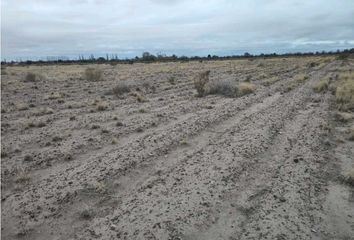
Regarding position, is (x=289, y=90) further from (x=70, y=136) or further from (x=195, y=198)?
(x=195, y=198)

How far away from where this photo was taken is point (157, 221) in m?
6.85

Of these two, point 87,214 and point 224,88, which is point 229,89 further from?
point 87,214

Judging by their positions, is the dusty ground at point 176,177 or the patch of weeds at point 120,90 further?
the patch of weeds at point 120,90

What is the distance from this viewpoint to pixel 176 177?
29.5ft

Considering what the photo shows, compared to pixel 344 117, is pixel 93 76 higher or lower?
lower

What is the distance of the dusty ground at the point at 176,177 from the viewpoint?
6.72 meters

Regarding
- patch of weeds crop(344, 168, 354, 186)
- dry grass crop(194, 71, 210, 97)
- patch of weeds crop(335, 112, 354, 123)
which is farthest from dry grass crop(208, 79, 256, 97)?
Answer: patch of weeds crop(344, 168, 354, 186)

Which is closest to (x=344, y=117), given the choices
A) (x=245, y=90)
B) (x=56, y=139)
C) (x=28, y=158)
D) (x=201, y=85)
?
(x=245, y=90)

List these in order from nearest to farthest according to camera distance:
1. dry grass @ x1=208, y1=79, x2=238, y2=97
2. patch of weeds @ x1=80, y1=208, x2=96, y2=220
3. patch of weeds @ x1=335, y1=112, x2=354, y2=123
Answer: patch of weeds @ x1=80, y1=208, x2=96, y2=220, patch of weeds @ x1=335, y1=112, x2=354, y2=123, dry grass @ x1=208, y1=79, x2=238, y2=97

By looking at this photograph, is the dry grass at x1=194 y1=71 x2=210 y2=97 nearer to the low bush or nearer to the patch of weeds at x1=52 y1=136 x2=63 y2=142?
the patch of weeds at x1=52 y1=136 x2=63 y2=142

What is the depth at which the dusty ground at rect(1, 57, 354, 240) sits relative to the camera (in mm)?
6723

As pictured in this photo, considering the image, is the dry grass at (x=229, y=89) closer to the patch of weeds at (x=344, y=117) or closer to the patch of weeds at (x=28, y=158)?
the patch of weeds at (x=344, y=117)

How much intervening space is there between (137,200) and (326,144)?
683 cm

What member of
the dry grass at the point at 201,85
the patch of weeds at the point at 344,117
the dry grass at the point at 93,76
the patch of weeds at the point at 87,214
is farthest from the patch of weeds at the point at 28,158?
the dry grass at the point at 93,76
